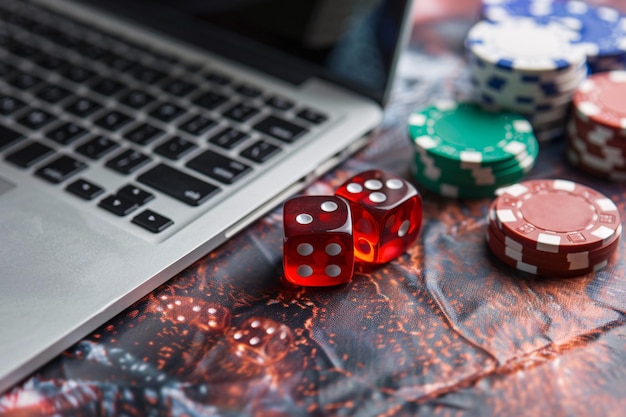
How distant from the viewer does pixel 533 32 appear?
1.02 meters

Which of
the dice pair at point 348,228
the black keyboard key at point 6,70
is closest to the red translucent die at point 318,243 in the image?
the dice pair at point 348,228

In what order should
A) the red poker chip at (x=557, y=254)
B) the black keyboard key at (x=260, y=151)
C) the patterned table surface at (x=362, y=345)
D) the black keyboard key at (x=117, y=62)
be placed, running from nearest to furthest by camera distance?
the patterned table surface at (x=362, y=345) < the red poker chip at (x=557, y=254) < the black keyboard key at (x=260, y=151) < the black keyboard key at (x=117, y=62)

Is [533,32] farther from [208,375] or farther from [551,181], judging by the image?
[208,375]

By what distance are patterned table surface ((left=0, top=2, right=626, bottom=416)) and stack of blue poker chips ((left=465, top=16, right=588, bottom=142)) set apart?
22cm

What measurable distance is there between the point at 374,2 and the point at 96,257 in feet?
1.63

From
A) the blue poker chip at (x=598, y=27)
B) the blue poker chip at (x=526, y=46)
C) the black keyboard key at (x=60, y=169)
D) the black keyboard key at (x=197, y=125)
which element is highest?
the blue poker chip at (x=526, y=46)

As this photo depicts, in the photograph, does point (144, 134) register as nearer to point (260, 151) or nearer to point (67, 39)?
point (260, 151)

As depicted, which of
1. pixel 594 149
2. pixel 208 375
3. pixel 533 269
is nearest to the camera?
pixel 208 375

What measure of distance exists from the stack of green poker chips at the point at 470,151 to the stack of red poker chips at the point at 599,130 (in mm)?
59

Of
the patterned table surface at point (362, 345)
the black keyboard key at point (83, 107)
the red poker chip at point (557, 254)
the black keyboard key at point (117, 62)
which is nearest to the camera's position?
the patterned table surface at point (362, 345)

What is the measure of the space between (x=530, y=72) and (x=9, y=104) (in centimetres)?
71

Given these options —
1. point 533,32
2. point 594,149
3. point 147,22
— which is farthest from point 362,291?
point 147,22

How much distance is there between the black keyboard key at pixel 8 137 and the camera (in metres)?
0.91

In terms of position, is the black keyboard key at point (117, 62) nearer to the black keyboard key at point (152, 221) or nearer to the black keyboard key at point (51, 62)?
the black keyboard key at point (51, 62)
